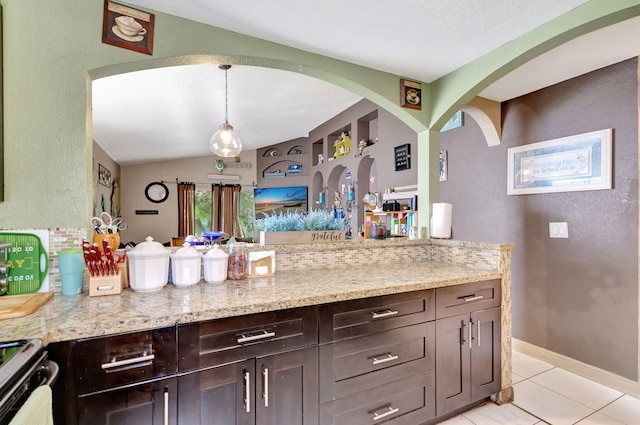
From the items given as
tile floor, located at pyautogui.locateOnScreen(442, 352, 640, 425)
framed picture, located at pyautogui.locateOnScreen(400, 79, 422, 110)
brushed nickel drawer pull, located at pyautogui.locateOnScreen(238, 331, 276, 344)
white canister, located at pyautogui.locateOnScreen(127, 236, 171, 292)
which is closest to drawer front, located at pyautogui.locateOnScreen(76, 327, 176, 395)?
brushed nickel drawer pull, located at pyautogui.locateOnScreen(238, 331, 276, 344)

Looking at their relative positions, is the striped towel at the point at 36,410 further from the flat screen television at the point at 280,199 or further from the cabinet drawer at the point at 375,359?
the flat screen television at the point at 280,199

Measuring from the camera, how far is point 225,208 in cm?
766

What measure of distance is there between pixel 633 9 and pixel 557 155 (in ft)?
4.00

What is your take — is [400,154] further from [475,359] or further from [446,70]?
[475,359]

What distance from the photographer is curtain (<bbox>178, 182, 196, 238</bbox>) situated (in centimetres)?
718

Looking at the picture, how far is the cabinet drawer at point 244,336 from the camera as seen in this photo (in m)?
1.10

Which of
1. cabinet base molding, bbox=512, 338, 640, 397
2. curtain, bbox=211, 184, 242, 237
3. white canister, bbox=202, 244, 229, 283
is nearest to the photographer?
white canister, bbox=202, 244, 229, 283

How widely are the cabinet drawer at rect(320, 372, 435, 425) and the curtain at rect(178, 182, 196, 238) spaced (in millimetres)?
6658

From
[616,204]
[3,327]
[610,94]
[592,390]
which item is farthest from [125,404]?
[610,94]

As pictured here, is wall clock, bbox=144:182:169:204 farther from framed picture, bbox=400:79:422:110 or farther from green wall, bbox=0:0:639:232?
framed picture, bbox=400:79:422:110

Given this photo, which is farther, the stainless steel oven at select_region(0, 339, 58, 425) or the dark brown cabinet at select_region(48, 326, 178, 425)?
the dark brown cabinet at select_region(48, 326, 178, 425)

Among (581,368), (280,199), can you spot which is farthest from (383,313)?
(280,199)

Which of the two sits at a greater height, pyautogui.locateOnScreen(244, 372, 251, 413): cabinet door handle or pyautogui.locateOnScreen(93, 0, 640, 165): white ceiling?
pyautogui.locateOnScreen(93, 0, 640, 165): white ceiling

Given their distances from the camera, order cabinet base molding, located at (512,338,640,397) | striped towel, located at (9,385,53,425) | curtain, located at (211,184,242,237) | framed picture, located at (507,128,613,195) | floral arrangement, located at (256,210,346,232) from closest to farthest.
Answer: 1. striped towel, located at (9,385,53,425)
2. floral arrangement, located at (256,210,346,232)
3. cabinet base molding, located at (512,338,640,397)
4. framed picture, located at (507,128,613,195)
5. curtain, located at (211,184,242,237)
